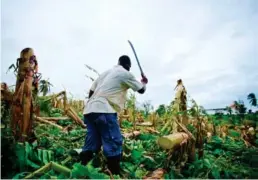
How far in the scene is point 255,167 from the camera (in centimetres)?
489

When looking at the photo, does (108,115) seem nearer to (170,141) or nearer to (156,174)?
(170,141)

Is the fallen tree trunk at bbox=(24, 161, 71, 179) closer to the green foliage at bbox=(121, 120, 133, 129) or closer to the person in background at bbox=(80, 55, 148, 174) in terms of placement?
the person in background at bbox=(80, 55, 148, 174)

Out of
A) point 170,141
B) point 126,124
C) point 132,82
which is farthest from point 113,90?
point 126,124

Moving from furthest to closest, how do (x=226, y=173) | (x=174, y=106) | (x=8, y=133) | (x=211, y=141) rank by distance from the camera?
(x=211, y=141)
(x=174, y=106)
(x=226, y=173)
(x=8, y=133)

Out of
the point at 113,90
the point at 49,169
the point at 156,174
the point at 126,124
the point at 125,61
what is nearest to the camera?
the point at 49,169

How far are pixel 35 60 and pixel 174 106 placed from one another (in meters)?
2.08

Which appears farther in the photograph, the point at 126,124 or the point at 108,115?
the point at 126,124

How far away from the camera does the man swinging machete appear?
369 centimetres

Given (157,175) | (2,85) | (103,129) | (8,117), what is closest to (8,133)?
(8,117)

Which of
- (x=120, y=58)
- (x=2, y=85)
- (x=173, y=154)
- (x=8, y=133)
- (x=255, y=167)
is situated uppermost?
(x=120, y=58)

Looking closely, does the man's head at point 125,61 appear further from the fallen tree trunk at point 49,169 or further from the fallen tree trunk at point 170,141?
the fallen tree trunk at point 49,169

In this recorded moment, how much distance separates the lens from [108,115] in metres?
3.82

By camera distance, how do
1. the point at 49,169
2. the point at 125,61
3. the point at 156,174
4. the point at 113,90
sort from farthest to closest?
the point at 125,61 < the point at 113,90 < the point at 156,174 < the point at 49,169

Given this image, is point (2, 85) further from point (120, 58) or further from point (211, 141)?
point (211, 141)
